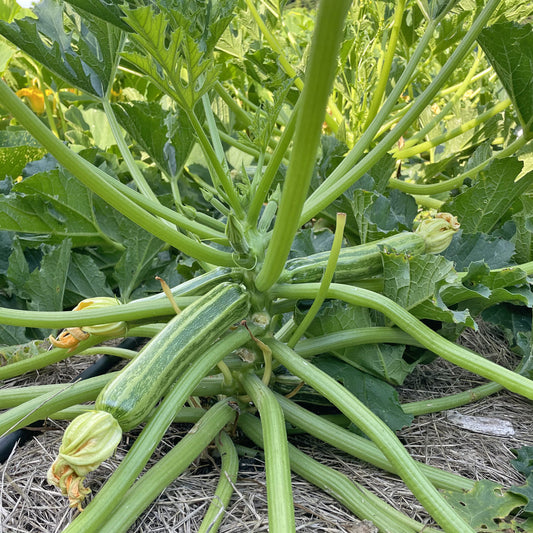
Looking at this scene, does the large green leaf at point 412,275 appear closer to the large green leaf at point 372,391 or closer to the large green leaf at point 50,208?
the large green leaf at point 372,391

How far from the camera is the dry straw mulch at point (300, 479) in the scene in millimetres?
1032

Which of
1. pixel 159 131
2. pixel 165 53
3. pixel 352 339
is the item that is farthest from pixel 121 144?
pixel 352 339

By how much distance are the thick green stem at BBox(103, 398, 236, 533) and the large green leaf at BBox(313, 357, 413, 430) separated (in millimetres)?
270

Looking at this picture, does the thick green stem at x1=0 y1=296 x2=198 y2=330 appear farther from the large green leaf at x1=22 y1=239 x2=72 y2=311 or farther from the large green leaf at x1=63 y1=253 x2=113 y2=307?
the large green leaf at x1=63 y1=253 x2=113 y2=307

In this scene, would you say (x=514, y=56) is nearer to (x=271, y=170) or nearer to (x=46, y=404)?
(x=271, y=170)

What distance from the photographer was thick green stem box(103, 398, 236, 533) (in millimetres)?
927

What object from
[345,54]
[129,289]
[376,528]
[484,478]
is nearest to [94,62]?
[129,289]

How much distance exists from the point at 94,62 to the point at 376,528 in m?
1.19

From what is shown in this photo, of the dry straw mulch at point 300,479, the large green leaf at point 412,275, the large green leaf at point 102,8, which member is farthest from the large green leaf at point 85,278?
the large green leaf at point 412,275

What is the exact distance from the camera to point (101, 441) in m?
0.86

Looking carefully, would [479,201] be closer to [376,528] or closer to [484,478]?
[484,478]

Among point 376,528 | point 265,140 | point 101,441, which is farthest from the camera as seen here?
point 265,140

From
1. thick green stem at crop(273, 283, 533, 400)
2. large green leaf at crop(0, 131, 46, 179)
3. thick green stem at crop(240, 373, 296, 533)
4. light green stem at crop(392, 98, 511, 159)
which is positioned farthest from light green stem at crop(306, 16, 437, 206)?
large green leaf at crop(0, 131, 46, 179)

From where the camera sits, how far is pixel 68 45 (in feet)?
4.65
